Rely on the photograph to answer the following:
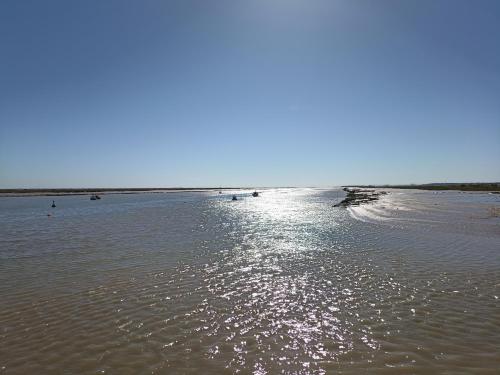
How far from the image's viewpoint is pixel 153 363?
6867 mm

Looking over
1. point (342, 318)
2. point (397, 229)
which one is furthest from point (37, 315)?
point (397, 229)

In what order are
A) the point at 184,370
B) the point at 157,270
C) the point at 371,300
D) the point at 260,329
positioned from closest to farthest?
the point at 184,370 → the point at 260,329 → the point at 371,300 → the point at 157,270

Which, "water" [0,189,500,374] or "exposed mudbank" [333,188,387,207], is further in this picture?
"exposed mudbank" [333,188,387,207]

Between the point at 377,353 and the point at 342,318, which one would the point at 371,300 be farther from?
the point at 377,353

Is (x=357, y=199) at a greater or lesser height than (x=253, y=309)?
greater

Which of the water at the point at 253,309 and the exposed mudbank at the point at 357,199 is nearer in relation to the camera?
the water at the point at 253,309

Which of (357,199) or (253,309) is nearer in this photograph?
(253,309)

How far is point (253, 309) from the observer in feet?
32.2

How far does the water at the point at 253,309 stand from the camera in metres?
6.92

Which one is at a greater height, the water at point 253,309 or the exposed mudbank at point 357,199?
the exposed mudbank at point 357,199

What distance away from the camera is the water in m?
6.92

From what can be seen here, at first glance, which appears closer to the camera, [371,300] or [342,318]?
[342,318]

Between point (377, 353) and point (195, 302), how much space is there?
5.70 meters

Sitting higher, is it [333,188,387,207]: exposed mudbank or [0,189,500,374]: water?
[333,188,387,207]: exposed mudbank
